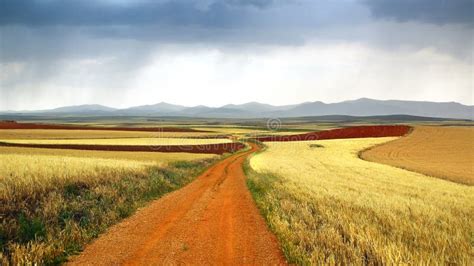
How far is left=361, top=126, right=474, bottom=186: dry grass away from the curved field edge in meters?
24.9

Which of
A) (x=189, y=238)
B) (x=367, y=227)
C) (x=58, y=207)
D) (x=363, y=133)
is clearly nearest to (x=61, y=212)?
(x=58, y=207)

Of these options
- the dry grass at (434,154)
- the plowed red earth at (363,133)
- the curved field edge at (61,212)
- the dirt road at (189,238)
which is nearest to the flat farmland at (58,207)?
the curved field edge at (61,212)

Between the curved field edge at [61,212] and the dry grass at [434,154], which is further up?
the curved field edge at [61,212]

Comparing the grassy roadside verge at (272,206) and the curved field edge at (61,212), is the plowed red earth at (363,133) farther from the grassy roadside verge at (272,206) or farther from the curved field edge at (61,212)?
the curved field edge at (61,212)

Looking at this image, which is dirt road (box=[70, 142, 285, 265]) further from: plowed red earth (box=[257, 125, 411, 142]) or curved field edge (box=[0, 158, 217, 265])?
plowed red earth (box=[257, 125, 411, 142])

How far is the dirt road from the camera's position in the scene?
9422 mm

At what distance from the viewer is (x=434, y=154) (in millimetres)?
53344

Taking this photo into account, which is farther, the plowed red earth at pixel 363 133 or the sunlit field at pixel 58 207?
the plowed red earth at pixel 363 133

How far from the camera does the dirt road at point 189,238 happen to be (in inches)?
371

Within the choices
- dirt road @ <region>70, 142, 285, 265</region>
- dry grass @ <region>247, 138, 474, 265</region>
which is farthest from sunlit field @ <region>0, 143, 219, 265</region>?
dry grass @ <region>247, 138, 474, 265</region>

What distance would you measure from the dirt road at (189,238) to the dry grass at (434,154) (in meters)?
22.0

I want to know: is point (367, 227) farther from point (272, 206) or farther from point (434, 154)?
point (434, 154)

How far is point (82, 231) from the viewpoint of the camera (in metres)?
11.2

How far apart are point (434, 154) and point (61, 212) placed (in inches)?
2084
